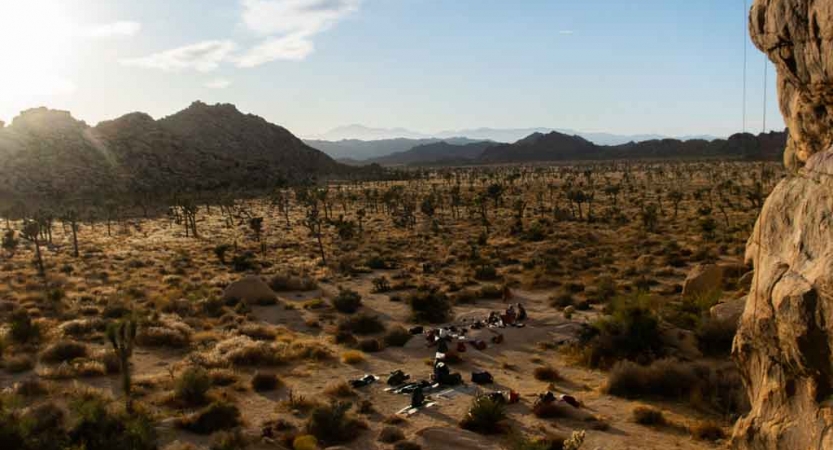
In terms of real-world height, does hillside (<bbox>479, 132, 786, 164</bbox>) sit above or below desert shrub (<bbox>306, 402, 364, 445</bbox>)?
above

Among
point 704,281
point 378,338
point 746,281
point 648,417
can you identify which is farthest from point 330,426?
point 746,281

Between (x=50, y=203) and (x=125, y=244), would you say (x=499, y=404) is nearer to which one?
(x=125, y=244)

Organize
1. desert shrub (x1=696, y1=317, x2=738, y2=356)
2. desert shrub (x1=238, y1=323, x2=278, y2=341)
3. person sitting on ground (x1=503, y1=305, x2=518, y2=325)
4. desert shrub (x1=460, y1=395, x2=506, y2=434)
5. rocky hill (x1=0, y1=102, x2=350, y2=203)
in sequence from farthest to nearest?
rocky hill (x1=0, y1=102, x2=350, y2=203) → person sitting on ground (x1=503, y1=305, x2=518, y2=325) → desert shrub (x1=238, y1=323, x2=278, y2=341) → desert shrub (x1=696, y1=317, x2=738, y2=356) → desert shrub (x1=460, y1=395, x2=506, y2=434)

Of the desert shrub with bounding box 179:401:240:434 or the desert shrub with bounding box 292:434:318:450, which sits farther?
the desert shrub with bounding box 179:401:240:434

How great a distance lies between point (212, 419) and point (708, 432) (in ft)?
30.2

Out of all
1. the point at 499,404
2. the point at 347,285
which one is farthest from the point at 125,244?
the point at 499,404

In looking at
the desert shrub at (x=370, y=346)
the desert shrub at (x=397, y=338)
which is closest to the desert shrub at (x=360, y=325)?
the desert shrub at (x=397, y=338)

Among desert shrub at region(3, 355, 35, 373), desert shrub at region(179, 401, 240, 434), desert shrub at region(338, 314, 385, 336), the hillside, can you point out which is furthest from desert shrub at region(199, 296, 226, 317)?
the hillside

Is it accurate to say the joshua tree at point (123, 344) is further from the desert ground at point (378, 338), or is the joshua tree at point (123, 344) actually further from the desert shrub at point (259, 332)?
the desert shrub at point (259, 332)

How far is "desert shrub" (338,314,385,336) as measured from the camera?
62.4 ft

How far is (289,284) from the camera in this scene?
25.9 metres

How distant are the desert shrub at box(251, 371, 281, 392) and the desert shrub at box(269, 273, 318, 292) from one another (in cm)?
1198

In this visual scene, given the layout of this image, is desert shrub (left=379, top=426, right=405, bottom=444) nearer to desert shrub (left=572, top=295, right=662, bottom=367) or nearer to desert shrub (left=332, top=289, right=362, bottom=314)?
desert shrub (left=572, top=295, right=662, bottom=367)

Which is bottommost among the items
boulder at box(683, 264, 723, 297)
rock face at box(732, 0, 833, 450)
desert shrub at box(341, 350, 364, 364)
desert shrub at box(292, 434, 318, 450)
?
desert shrub at box(341, 350, 364, 364)
